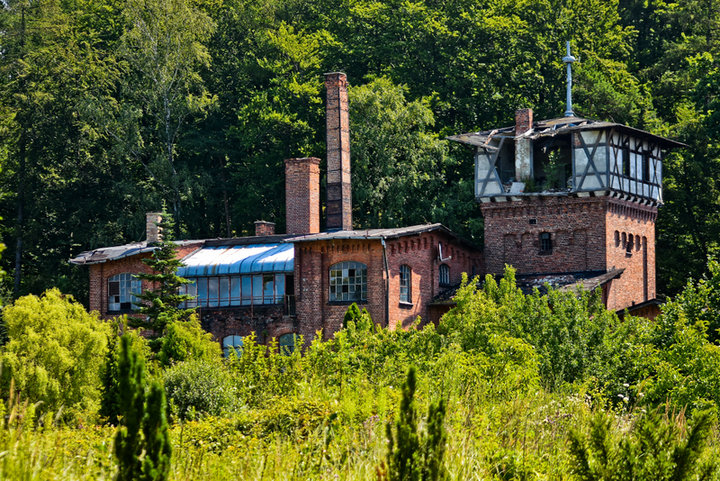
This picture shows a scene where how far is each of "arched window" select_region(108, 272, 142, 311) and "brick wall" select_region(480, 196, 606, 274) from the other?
1257cm

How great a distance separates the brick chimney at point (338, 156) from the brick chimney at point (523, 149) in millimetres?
6076

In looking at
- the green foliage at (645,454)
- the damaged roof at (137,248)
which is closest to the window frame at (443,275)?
the damaged roof at (137,248)

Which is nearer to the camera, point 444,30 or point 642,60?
point 444,30

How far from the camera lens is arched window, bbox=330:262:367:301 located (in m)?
38.6

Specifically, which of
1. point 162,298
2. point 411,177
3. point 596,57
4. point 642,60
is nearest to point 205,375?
point 162,298

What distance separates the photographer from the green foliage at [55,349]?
116 ft

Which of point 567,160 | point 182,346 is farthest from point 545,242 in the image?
point 182,346

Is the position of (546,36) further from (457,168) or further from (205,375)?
(205,375)

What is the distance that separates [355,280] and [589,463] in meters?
27.0

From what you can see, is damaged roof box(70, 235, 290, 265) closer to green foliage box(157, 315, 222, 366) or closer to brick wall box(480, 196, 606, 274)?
green foliage box(157, 315, 222, 366)

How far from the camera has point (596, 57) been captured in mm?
49969

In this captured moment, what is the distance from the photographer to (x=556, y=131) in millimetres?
40719

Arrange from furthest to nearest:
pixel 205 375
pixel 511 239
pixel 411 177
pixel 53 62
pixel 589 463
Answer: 1. pixel 53 62
2. pixel 411 177
3. pixel 511 239
4. pixel 205 375
5. pixel 589 463

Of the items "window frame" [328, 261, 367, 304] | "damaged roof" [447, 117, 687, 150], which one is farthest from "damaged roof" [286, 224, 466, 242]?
"damaged roof" [447, 117, 687, 150]
